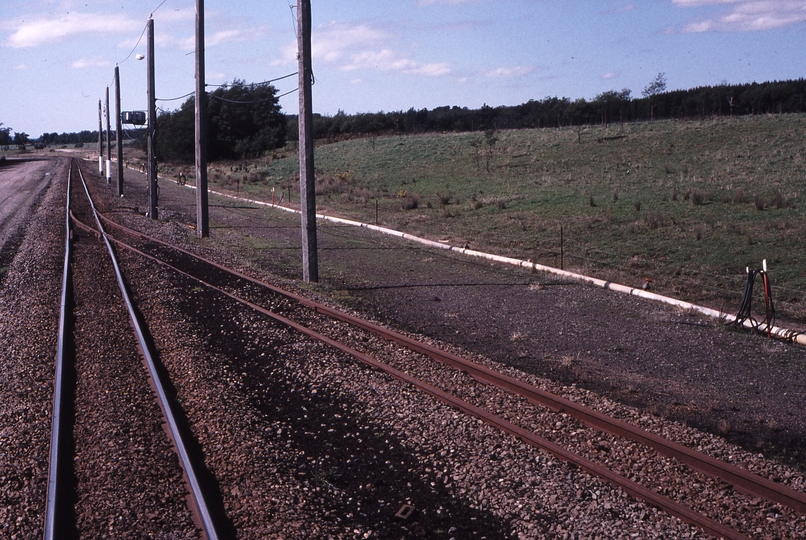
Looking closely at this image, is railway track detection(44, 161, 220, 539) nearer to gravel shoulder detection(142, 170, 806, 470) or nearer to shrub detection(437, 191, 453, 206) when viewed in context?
gravel shoulder detection(142, 170, 806, 470)

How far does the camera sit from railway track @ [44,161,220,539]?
5285 mm

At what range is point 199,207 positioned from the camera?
2312 cm

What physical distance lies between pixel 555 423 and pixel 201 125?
60.6 ft

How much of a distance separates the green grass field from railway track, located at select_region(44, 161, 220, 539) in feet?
35.1

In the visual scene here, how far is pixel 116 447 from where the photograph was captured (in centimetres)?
652

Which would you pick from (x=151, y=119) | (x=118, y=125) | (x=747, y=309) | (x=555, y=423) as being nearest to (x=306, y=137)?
(x=747, y=309)

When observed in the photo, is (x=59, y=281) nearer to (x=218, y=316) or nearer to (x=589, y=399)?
(x=218, y=316)

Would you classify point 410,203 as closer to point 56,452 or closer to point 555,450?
point 555,450

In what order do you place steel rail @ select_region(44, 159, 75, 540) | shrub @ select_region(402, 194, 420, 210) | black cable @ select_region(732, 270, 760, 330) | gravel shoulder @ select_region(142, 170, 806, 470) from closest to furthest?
steel rail @ select_region(44, 159, 75, 540) → gravel shoulder @ select_region(142, 170, 806, 470) → black cable @ select_region(732, 270, 760, 330) → shrub @ select_region(402, 194, 420, 210)

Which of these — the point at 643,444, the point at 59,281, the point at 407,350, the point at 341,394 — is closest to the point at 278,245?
the point at 59,281

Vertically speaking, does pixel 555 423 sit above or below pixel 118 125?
below

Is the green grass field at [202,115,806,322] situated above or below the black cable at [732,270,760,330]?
above

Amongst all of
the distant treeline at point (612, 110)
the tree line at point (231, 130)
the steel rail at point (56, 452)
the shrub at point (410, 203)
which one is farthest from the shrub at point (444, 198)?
the tree line at point (231, 130)

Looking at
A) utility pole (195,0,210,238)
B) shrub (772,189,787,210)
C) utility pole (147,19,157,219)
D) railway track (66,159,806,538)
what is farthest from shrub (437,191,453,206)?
railway track (66,159,806,538)
